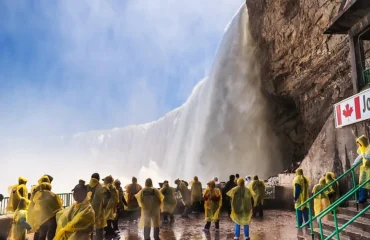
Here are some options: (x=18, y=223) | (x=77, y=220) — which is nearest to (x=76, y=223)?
(x=77, y=220)

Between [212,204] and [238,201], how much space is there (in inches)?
71.3

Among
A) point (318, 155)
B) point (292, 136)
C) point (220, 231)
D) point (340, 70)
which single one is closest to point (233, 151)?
point (292, 136)

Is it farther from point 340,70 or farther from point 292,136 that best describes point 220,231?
point 292,136

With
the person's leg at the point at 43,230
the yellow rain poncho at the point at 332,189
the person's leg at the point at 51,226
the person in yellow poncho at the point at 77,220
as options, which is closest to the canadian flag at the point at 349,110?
the yellow rain poncho at the point at 332,189

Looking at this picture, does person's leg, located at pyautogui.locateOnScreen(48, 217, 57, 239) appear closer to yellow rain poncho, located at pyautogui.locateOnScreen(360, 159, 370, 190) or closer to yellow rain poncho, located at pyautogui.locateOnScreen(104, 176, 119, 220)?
yellow rain poncho, located at pyautogui.locateOnScreen(104, 176, 119, 220)

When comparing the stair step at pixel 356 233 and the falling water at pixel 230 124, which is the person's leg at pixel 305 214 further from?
the falling water at pixel 230 124

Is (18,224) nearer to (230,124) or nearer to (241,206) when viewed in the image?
(241,206)

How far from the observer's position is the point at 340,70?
2041 cm

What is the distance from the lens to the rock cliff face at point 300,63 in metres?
20.9

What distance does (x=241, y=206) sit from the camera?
8477 mm

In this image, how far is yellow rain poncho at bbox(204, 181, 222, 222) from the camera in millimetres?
10180

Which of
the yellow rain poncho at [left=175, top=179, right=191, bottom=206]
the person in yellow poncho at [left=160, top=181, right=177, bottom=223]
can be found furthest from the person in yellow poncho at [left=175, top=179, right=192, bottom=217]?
the person in yellow poncho at [left=160, top=181, right=177, bottom=223]

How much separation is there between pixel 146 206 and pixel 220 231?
2.90 meters

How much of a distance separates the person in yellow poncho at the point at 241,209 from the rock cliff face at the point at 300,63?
28.9 ft
